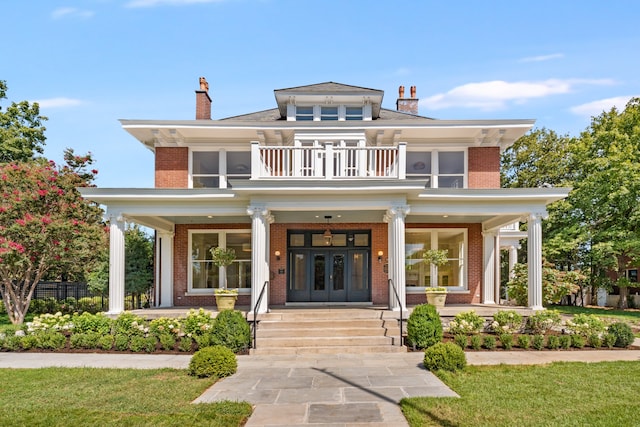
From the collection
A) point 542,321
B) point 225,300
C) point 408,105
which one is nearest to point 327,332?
point 225,300

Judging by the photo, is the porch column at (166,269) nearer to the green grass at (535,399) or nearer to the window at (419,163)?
the window at (419,163)

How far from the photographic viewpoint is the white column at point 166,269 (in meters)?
15.1

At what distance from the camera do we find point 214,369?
25.8 ft

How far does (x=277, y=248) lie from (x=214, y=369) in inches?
292

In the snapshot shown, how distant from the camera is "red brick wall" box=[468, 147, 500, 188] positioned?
1542cm

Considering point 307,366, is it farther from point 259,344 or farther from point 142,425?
point 142,425

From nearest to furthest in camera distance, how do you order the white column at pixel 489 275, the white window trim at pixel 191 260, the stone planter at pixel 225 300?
the stone planter at pixel 225 300 → the white window trim at pixel 191 260 → the white column at pixel 489 275

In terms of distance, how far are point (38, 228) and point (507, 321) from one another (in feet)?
46.0

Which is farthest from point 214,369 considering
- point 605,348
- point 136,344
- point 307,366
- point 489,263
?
point 489,263

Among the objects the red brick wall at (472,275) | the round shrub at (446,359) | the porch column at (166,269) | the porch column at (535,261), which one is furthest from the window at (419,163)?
the porch column at (166,269)

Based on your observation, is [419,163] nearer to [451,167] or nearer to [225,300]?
[451,167]

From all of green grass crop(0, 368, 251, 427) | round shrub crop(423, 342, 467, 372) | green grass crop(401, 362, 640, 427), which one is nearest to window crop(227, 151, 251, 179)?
green grass crop(0, 368, 251, 427)

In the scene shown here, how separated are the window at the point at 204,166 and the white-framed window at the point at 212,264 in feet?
5.80

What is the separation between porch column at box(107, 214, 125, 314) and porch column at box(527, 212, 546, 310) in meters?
11.6
